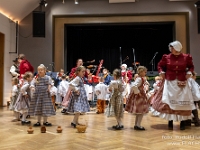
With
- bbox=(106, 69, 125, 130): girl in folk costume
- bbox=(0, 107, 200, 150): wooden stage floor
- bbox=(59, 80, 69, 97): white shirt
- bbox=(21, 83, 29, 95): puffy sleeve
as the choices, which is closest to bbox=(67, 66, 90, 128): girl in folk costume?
bbox=(0, 107, 200, 150): wooden stage floor

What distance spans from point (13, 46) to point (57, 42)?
1667 mm

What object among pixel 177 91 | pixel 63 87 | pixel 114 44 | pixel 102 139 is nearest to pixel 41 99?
pixel 102 139

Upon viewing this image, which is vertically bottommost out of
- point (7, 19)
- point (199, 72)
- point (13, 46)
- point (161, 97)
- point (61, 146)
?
point (61, 146)

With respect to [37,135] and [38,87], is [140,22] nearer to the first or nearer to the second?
[38,87]

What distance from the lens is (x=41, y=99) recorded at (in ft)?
14.0

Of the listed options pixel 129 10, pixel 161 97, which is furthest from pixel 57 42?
pixel 161 97

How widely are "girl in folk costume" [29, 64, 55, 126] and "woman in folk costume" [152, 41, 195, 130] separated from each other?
1.82m

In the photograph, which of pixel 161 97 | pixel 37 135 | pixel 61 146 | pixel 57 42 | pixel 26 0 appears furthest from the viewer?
pixel 57 42

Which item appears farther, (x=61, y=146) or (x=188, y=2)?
(x=188, y=2)

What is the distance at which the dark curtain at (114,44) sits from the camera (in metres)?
12.0

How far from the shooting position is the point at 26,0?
861cm

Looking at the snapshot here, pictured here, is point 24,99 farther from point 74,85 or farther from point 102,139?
point 102,139

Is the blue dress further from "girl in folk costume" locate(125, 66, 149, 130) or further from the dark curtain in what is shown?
the dark curtain

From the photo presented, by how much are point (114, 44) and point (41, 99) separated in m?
8.74
